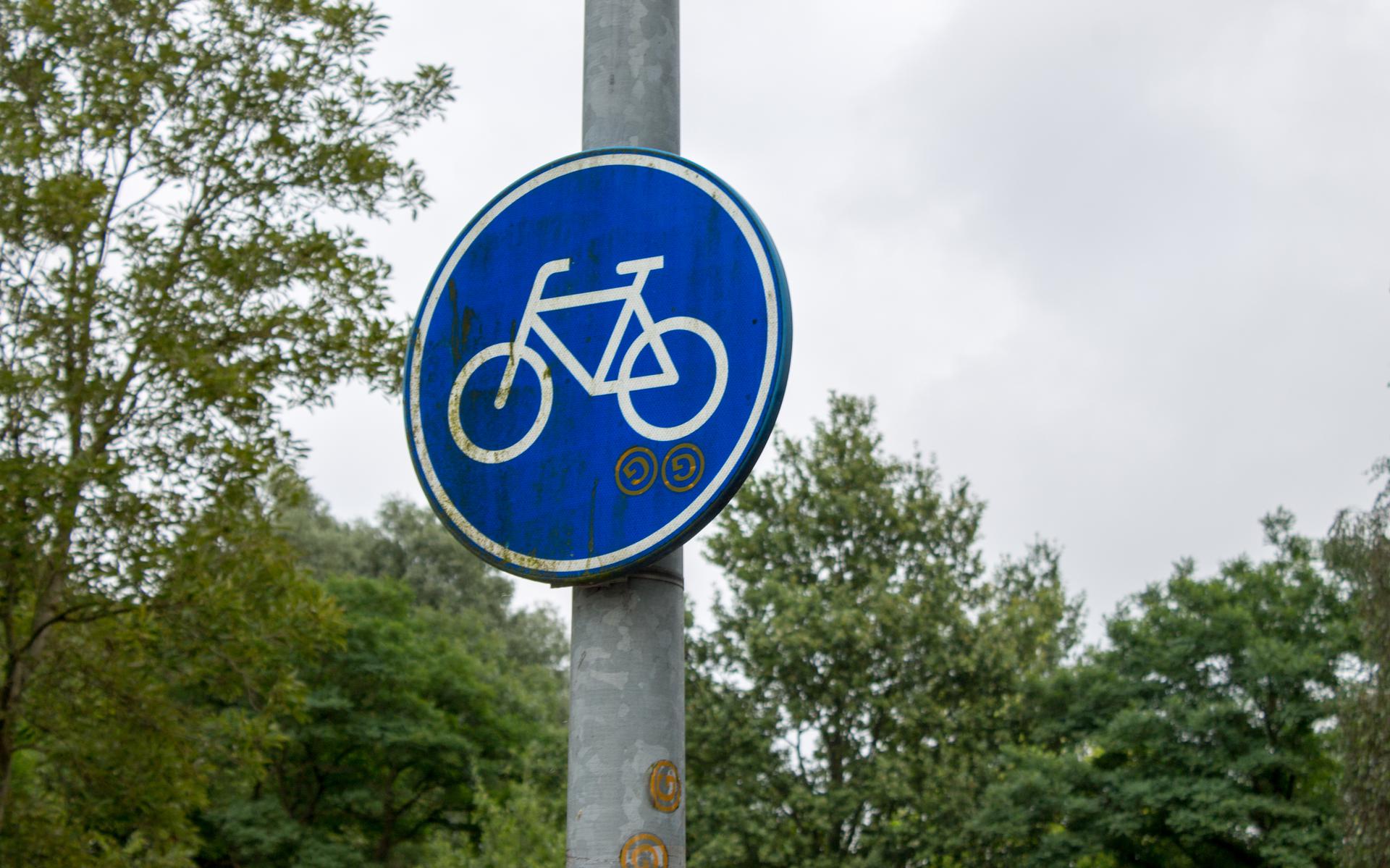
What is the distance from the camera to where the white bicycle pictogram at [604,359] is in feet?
7.63

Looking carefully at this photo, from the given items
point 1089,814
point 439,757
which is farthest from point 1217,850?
point 439,757

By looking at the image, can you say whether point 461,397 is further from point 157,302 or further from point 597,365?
point 157,302

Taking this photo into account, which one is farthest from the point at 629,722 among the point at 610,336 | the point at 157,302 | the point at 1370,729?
the point at 1370,729

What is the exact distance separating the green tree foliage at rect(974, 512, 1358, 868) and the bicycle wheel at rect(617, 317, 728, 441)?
21.0m

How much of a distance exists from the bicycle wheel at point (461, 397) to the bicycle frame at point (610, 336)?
0.10ft

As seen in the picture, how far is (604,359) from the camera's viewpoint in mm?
2393

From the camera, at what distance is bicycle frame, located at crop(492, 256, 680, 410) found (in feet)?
7.73

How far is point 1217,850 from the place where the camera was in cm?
2216

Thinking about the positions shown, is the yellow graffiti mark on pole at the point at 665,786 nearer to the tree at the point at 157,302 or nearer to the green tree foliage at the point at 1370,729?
the tree at the point at 157,302

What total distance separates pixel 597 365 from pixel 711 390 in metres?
0.23

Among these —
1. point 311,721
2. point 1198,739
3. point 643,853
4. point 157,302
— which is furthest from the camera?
point 1198,739

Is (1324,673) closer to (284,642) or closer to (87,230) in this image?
(284,642)

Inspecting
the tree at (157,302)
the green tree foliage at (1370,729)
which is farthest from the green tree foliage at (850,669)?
the tree at (157,302)

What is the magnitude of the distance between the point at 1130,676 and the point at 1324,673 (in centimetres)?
348
